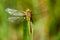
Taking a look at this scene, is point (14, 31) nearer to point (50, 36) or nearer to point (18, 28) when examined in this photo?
point (18, 28)

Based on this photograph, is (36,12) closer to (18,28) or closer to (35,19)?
(35,19)

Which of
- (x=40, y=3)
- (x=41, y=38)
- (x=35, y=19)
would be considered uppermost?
(x=40, y=3)

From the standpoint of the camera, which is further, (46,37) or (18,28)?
(18,28)

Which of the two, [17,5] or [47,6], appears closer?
[47,6]

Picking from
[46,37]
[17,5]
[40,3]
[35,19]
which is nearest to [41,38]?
[46,37]

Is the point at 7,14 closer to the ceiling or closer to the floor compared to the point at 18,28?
closer to the ceiling

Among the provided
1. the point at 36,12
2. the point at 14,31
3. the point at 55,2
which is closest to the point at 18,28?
the point at 14,31

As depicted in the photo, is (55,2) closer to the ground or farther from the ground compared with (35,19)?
farther from the ground
